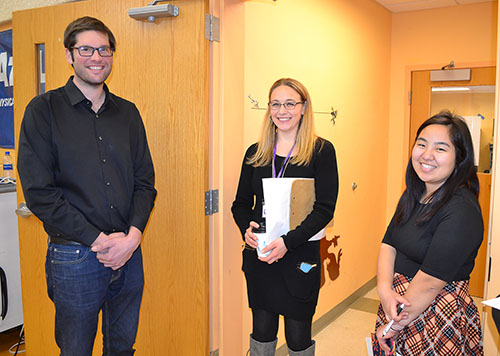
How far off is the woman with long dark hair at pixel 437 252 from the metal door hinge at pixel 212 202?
84cm

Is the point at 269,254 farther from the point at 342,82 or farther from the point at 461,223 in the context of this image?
the point at 342,82

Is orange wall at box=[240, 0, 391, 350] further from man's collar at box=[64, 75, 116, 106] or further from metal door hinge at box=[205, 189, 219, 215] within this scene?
man's collar at box=[64, 75, 116, 106]

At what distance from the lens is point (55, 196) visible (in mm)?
1670

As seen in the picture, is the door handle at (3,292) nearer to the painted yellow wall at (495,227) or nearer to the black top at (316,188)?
the black top at (316,188)

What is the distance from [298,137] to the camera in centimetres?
201

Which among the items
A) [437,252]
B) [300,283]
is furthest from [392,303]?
[300,283]

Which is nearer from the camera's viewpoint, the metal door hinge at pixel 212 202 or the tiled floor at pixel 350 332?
the metal door hinge at pixel 212 202

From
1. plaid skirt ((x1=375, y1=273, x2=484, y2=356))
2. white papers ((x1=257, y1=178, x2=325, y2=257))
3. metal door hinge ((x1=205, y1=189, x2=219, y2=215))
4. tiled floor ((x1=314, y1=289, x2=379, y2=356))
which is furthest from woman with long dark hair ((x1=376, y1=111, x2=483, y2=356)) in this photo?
tiled floor ((x1=314, y1=289, x2=379, y2=356))

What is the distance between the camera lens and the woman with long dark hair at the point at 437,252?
153 centimetres

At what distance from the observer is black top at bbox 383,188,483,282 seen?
151 cm

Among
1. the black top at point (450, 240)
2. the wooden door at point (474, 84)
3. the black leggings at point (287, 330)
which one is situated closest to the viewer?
the black top at point (450, 240)

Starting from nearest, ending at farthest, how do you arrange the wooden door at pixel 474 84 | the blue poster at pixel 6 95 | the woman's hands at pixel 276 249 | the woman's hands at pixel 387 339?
1. the woman's hands at pixel 387 339
2. the woman's hands at pixel 276 249
3. the blue poster at pixel 6 95
4. the wooden door at pixel 474 84

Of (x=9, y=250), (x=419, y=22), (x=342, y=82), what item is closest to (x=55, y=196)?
(x=9, y=250)

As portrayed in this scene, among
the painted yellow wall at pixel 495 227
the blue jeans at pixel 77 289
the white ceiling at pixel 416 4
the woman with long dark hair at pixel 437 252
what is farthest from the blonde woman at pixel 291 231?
the white ceiling at pixel 416 4
